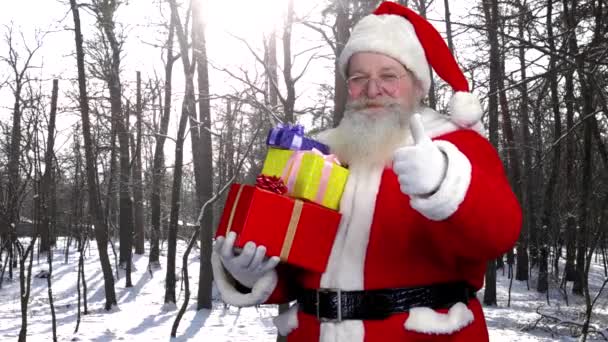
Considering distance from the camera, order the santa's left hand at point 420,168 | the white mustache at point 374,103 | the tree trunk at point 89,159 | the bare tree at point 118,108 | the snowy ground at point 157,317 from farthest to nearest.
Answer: the bare tree at point 118,108
the tree trunk at point 89,159
the snowy ground at point 157,317
the white mustache at point 374,103
the santa's left hand at point 420,168

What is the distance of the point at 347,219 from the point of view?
6.75 feet

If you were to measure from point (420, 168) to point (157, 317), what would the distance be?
10457 mm

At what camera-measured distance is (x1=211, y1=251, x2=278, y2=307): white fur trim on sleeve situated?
7.07 ft

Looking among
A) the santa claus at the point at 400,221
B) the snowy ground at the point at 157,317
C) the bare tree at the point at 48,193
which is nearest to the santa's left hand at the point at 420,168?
the santa claus at the point at 400,221

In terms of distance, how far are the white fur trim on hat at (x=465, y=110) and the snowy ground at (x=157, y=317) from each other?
7014 millimetres

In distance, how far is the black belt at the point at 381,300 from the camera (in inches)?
75.8

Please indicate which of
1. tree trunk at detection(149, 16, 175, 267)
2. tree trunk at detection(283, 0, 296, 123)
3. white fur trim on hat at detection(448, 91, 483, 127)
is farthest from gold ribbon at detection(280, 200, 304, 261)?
tree trunk at detection(149, 16, 175, 267)

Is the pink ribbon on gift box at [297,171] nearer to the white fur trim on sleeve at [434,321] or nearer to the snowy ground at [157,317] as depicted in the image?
A: the white fur trim on sleeve at [434,321]

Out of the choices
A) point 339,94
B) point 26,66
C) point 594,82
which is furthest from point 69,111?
point 594,82

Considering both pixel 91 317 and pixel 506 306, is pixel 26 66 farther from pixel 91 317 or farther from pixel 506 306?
pixel 506 306

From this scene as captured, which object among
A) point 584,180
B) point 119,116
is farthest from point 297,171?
point 119,116

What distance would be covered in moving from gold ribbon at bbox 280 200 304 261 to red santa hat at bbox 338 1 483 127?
2.23ft

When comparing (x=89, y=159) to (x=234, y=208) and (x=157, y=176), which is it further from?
(x=234, y=208)

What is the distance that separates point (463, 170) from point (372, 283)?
52 centimetres
